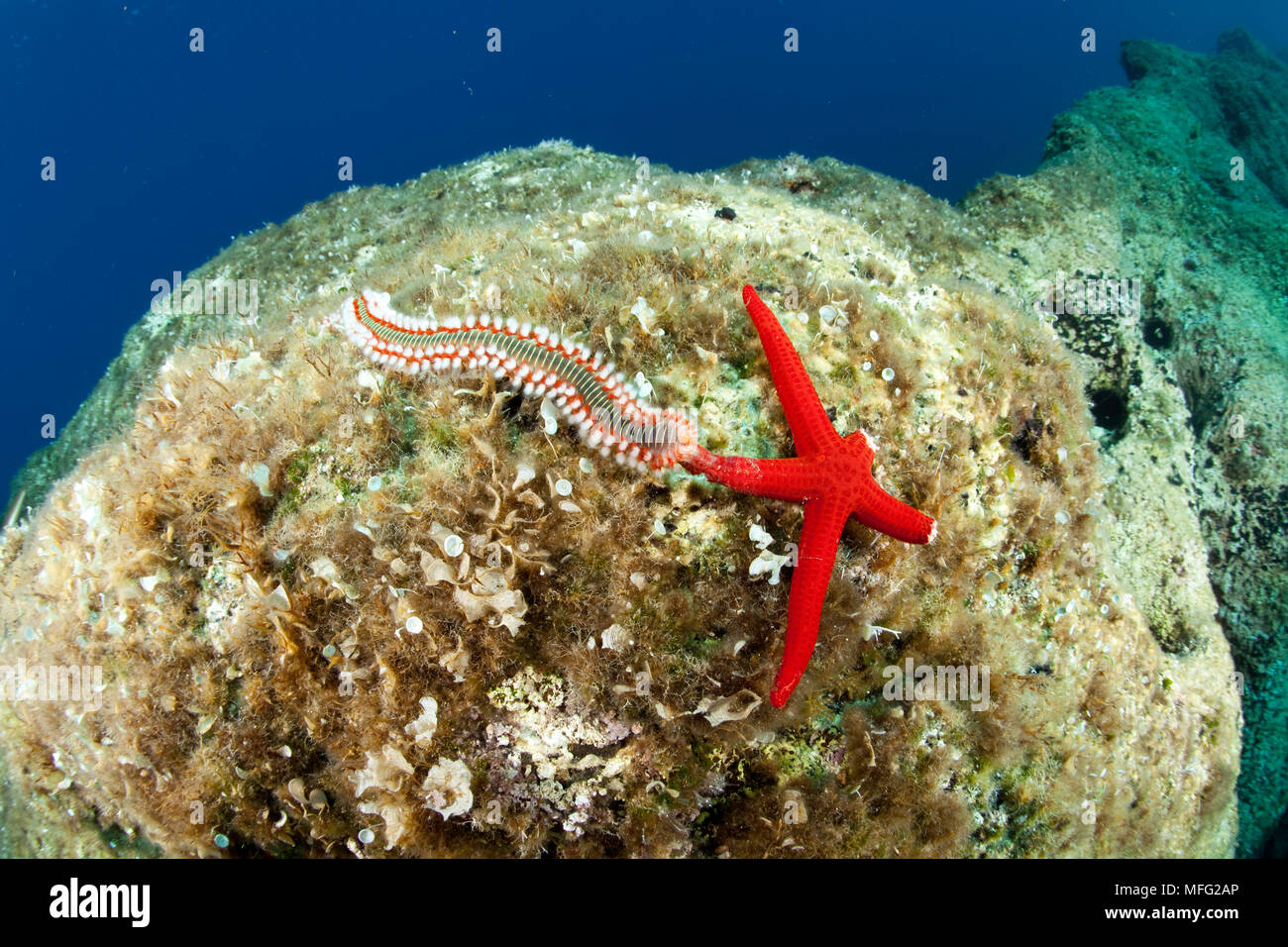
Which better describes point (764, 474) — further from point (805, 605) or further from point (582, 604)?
point (582, 604)

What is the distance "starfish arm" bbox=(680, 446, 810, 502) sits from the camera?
3.53 meters

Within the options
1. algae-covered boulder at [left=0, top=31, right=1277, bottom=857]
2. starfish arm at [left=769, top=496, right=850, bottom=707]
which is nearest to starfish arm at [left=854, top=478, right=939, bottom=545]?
starfish arm at [left=769, top=496, right=850, bottom=707]

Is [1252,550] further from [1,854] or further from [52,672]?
[1,854]

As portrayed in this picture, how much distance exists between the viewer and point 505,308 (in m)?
4.85

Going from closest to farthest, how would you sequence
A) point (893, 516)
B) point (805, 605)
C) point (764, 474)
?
point (805, 605), point (764, 474), point (893, 516)

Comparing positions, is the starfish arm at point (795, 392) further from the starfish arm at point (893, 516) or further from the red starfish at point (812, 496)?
the starfish arm at point (893, 516)

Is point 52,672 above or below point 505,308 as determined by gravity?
below

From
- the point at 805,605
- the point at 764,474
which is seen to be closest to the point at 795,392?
the point at 764,474

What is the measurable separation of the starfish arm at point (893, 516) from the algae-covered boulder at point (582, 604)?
1.51 feet

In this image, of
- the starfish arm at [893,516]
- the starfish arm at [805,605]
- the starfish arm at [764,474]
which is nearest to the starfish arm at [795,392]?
the starfish arm at [764,474]

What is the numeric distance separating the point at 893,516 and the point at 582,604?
208 cm

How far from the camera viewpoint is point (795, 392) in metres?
3.83
